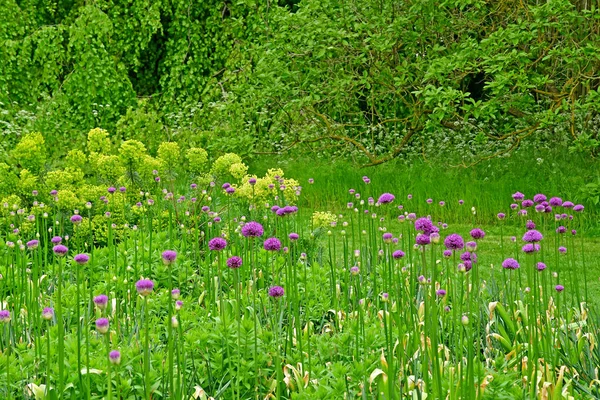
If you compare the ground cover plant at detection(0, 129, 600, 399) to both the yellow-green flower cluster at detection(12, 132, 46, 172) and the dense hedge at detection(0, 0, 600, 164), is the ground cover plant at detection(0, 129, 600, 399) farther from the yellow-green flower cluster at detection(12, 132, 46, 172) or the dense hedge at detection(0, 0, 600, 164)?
the dense hedge at detection(0, 0, 600, 164)

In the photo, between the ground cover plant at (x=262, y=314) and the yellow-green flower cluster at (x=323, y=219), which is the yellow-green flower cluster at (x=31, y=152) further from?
the yellow-green flower cluster at (x=323, y=219)

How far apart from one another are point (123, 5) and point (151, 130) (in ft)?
12.5

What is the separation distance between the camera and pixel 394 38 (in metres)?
8.48

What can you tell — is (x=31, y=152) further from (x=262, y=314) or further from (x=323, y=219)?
(x=262, y=314)

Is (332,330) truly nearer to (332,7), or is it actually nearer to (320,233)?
(320,233)

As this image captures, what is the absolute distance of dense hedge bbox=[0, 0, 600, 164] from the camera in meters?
7.52

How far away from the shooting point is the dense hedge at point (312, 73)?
7516mm

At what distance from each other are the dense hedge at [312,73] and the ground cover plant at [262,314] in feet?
7.78

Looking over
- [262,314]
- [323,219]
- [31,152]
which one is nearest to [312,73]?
[31,152]

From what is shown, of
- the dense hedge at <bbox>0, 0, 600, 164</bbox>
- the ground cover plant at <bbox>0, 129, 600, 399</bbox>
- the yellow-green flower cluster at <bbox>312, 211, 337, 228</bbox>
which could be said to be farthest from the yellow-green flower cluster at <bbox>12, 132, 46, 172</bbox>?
the dense hedge at <bbox>0, 0, 600, 164</bbox>

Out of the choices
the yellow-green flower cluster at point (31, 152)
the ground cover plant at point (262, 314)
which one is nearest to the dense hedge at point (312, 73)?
the ground cover plant at point (262, 314)

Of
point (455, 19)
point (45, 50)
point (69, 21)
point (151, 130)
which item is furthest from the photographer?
→ point (69, 21)

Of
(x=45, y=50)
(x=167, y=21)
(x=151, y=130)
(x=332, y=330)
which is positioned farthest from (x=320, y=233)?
(x=167, y=21)

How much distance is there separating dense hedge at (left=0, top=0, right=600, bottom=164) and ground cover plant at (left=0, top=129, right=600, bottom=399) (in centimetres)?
237
